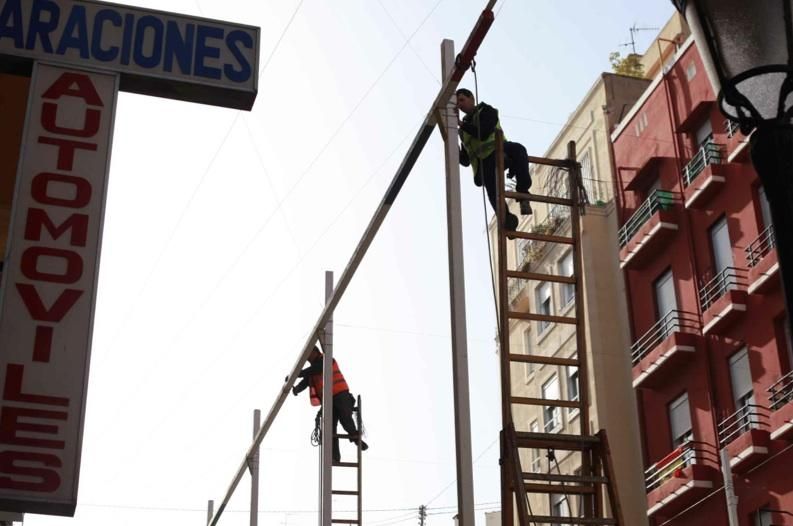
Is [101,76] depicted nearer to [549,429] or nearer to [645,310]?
[645,310]

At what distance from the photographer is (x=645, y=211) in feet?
110

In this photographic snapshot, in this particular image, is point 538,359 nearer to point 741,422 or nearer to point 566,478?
point 566,478

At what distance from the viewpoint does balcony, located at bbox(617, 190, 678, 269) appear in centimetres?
3219

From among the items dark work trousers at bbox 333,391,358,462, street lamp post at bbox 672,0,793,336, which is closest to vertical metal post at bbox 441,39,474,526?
street lamp post at bbox 672,0,793,336

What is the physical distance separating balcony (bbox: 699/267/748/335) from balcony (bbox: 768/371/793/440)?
7.40ft

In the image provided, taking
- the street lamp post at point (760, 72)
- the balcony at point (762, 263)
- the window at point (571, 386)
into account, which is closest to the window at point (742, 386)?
the balcony at point (762, 263)

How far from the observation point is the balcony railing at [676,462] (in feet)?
96.3

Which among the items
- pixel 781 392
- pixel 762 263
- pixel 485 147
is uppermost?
pixel 762 263

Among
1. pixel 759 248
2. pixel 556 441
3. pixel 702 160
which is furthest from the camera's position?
pixel 702 160

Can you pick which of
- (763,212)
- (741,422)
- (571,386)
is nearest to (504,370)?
(741,422)

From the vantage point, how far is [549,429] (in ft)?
127

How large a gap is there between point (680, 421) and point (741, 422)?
2.87 metres

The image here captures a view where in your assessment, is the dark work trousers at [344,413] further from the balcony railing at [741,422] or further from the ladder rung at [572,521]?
the ladder rung at [572,521]

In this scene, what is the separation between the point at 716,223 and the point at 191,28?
74.7ft
